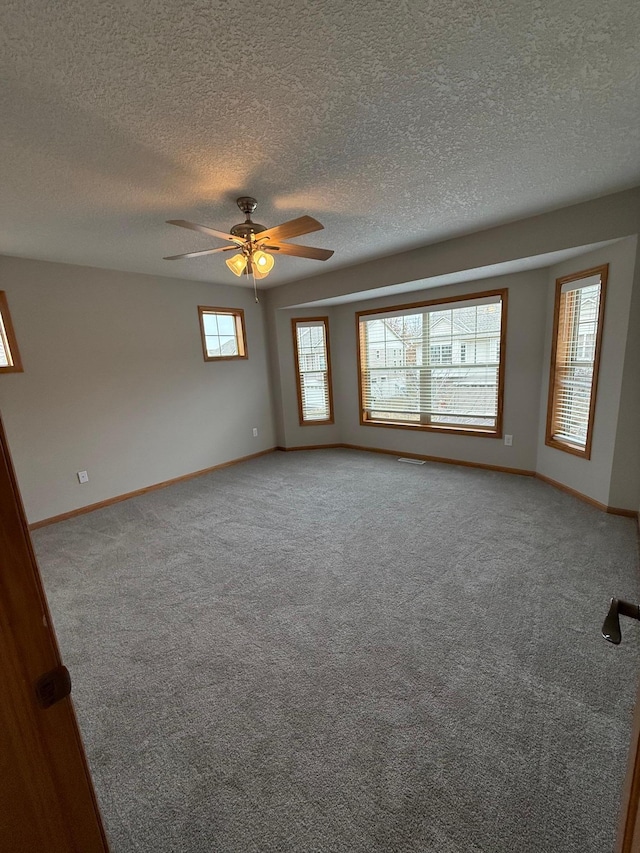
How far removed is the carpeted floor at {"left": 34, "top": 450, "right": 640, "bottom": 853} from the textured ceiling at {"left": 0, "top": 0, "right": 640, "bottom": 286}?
2.49 meters

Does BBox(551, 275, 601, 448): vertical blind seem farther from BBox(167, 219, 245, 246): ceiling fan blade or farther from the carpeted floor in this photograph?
BBox(167, 219, 245, 246): ceiling fan blade

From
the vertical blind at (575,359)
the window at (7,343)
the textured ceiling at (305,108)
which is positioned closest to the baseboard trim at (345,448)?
the vertical blind at (575,359)

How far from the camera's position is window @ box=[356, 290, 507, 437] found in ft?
13.1

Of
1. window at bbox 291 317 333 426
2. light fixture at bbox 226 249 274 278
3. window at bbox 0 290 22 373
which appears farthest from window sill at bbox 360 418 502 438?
window at bbox 0 290 22 373

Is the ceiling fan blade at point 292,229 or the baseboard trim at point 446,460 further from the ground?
the ceiling fan blade at point 292,229

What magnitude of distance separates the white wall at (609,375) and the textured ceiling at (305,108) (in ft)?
1.77

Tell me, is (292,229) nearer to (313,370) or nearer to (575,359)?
(575,359)

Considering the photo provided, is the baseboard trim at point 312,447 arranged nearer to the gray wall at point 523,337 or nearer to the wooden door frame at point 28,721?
the gray wall at point 523,337

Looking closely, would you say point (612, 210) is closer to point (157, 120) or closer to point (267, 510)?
point (157, 120)

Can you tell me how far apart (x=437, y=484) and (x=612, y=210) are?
8.83ft

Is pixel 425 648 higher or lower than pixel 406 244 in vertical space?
lower

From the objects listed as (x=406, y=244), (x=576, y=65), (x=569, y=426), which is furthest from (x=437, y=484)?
(x=576, y=65)

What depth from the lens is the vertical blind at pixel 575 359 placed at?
306 centimetres

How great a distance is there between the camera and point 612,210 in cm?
260
